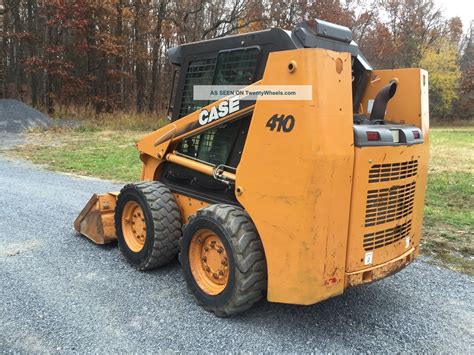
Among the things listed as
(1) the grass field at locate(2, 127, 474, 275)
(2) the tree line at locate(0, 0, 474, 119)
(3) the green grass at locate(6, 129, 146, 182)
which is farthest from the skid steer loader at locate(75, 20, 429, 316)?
(2) the tree line at locate(0, 0, 474, 119)

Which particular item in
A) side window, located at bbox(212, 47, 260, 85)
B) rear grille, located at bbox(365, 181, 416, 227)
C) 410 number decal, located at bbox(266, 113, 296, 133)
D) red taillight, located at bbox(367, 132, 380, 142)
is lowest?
rear grille, located at bbox(365, 181, 416, 227)

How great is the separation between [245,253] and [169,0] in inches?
1139

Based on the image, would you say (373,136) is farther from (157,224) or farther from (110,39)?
(110,39)

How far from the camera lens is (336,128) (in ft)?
9.39

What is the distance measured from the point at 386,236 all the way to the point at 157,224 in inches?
79.3

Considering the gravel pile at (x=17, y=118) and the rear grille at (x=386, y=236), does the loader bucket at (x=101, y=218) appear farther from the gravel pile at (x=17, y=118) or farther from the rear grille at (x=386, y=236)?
the gravel pile at (x=17, y=118)

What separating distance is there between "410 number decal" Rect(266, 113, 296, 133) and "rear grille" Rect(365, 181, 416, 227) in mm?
764

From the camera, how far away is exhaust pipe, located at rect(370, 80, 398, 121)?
3578mm

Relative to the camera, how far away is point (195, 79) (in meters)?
4.30

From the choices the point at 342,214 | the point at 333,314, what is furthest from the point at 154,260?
the point at 342,214

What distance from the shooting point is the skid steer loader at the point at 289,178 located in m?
2.87

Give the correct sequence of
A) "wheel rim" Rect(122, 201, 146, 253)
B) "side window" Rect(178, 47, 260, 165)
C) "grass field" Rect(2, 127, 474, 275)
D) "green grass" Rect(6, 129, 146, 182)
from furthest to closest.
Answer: "green grass" Rect(6, 129, 146, 182) → "grass field" Rect(2, 127, 474, 275) → "wheel rim" Rect(122, 201, 146, 253) → "side window" Rect(178, 47, 260, 165)

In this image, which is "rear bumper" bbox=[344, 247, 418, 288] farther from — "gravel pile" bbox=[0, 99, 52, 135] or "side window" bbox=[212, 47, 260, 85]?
"gravel pile" bbox=[0, 99, 52, 135]

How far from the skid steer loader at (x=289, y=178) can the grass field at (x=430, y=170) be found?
78.2 inches
